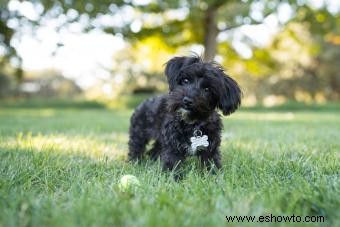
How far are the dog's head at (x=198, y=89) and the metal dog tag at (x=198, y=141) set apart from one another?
0.18 metres

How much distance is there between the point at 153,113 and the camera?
543 centimetres

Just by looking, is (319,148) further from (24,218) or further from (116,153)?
(24,218)

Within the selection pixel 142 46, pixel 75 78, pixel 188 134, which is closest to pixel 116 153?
pixel 188 134

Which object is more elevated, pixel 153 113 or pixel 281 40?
pixel 281 40

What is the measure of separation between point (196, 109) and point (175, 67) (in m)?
0.52

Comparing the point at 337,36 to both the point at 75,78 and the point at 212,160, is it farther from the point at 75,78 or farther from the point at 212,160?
the point at 75,78

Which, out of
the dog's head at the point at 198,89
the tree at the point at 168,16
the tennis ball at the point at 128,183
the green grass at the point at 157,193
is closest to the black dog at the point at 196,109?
the dog's head at the point at 198,89

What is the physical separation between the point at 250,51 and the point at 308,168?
20.3 metres

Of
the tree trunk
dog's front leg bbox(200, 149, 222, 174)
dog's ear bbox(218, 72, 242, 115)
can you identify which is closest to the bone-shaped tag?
dog's front leg bbox(200, 149, 222, 174)

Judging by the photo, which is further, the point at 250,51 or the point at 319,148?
the point at 250,51

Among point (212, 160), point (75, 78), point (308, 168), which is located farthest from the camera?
point (75, 78)

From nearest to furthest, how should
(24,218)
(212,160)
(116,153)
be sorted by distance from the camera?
(24,218) < (212,160) < (116,153)

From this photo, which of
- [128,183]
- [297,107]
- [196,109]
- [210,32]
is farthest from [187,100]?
[297,107]

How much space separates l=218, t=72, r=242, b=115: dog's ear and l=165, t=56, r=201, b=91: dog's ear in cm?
33
